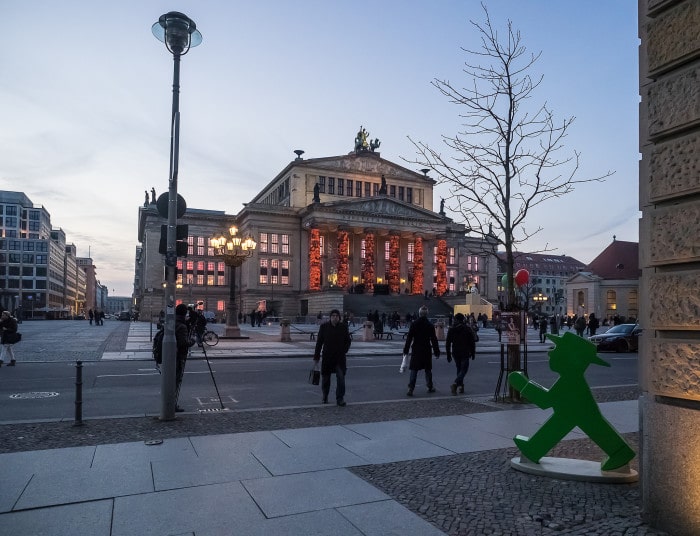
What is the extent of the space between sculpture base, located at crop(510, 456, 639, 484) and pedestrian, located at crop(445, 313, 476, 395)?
6.11 m

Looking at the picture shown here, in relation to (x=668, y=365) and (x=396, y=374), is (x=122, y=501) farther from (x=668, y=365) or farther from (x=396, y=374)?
(x=396, y=374)

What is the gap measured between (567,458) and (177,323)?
22.5 ft

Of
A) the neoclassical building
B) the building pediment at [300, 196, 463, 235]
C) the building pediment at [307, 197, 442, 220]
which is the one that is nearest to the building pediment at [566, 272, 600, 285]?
the neoclassical building

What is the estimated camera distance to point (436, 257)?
8581 centimetres

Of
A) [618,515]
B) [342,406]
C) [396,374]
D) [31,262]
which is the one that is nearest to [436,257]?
[396,374]

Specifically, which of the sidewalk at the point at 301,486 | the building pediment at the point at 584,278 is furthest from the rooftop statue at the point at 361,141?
the sidewalk at the point at 301,486

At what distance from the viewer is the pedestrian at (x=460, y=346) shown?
41.9ft

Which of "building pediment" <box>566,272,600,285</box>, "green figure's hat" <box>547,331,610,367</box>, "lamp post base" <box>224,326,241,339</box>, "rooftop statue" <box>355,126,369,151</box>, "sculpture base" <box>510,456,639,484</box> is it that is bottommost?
"lamp post base" <box>224,326,241,339</box>

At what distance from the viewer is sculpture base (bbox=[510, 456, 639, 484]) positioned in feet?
19.4

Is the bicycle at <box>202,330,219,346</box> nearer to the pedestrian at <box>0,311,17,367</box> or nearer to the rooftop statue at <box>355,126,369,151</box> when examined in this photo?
the pedestrian at <box>0,311,17,367</box>

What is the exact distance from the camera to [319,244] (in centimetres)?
7769

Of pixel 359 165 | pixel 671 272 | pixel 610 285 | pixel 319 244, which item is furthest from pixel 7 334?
pixel 610 285

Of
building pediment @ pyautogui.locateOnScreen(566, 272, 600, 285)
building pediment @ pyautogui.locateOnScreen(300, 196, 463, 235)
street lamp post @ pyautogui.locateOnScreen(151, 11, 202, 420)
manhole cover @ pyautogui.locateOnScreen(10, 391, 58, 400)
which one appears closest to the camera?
street lamp post @ pyautogui.locateOnScreen(151, 11, 202, 420)

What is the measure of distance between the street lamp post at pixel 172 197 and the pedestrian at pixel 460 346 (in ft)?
20.6
